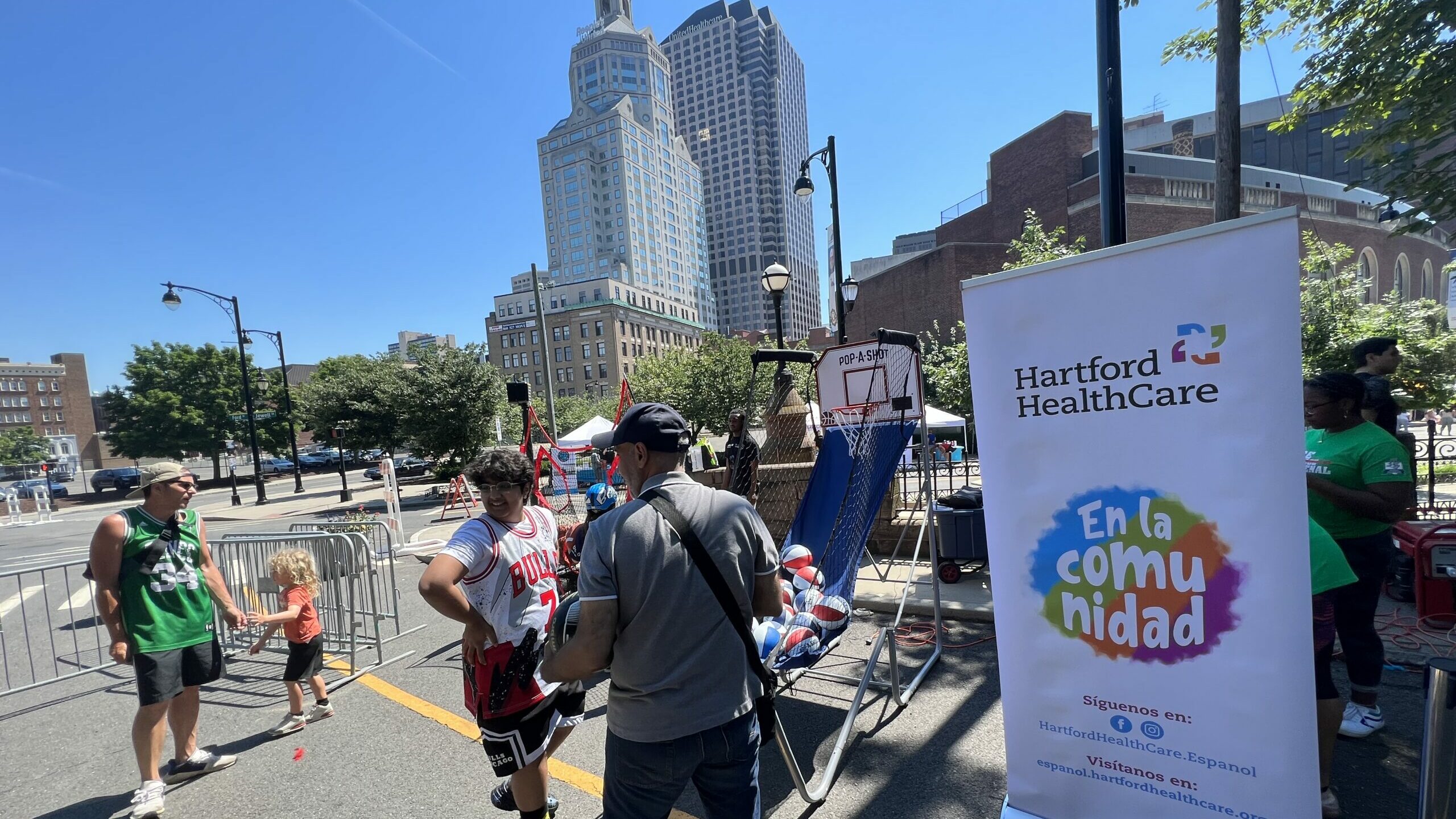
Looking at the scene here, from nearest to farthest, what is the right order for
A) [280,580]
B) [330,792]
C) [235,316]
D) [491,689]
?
[491,689] < [330,792] < [280,580] < [235,316]

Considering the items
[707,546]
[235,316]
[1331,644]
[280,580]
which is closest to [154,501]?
[280,580]

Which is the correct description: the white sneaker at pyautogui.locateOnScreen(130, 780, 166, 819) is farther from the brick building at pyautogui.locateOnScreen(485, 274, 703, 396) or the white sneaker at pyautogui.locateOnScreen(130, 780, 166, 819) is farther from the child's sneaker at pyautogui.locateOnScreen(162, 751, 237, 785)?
the brick building at pyautogui.locateOnScreen(485, 274, 703, 396)

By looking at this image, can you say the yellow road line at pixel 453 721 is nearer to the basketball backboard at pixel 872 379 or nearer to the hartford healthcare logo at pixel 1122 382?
the hartford healthcare logo at pixel 1122 382

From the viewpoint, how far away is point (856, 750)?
3299mm

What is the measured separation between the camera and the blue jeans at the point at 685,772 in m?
1.79

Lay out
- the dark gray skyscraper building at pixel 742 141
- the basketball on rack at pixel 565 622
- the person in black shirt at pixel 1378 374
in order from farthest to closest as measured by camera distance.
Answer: the dark gray skyscraper building at pixel 742 141 < the person in black shirt at pixel 1378 374 < the basketball on rack at pixel 565 622

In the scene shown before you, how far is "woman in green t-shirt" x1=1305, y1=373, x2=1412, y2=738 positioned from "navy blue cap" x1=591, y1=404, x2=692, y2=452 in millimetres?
2958

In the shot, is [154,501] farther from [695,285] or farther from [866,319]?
[695,285]

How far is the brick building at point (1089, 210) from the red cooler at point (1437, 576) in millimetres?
26146

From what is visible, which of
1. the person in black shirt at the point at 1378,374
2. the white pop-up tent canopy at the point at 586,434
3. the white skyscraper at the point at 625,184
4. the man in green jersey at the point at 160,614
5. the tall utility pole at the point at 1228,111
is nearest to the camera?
the man in green jersey at the point at 160,614

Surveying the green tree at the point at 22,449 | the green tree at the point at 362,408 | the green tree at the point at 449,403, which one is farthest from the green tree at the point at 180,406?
the green tree at the point at 22,449

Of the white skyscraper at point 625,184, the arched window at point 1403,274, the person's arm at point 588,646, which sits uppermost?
the white skyscraper at point 625,184

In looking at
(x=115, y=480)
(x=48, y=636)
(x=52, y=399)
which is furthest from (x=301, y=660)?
(x=52, y=399)

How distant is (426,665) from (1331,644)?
5.88 metres
